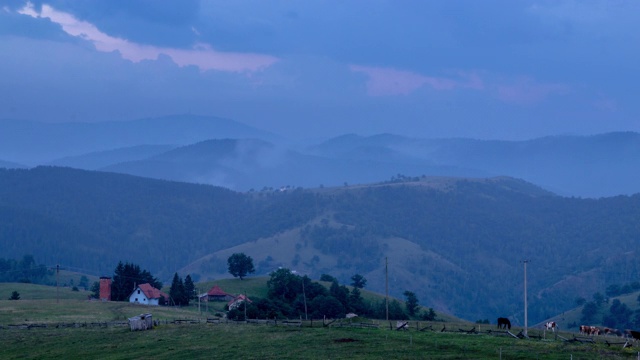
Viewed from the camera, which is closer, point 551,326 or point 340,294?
point 551,326

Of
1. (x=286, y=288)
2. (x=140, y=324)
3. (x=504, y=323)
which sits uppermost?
(x=286, y=288)

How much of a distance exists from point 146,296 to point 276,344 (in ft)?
235

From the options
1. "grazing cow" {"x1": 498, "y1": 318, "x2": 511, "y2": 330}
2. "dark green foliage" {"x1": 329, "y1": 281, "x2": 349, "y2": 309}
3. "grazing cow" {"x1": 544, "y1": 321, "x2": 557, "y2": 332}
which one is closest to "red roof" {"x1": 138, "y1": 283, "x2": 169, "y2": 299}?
"dark green foliage" {"x1": 329, "y1": 281, "x2": 349, "y2": 309}

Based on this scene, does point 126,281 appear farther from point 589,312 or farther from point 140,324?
point 589,312

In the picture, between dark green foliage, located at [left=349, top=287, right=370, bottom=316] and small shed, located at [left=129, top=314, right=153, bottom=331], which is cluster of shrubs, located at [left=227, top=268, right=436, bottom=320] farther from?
small shed, located at [left=129, top=314, right=153, bottom=331]

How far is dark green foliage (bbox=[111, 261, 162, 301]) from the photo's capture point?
139875 millimetres

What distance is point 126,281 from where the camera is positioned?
468 feet

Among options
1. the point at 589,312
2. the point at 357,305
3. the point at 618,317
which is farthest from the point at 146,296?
the point at 589,312

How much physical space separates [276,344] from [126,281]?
80424 millimetres

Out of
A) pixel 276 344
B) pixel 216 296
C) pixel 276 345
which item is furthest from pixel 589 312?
pixel 276 345

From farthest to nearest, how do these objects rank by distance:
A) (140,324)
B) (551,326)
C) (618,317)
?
(618,317) < (140,324) < (551,326)

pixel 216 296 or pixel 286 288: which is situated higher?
pixel 286 288

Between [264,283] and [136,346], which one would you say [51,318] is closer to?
[136,346]

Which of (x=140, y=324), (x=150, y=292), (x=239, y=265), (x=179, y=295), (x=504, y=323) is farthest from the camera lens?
(x=239, y=265)
